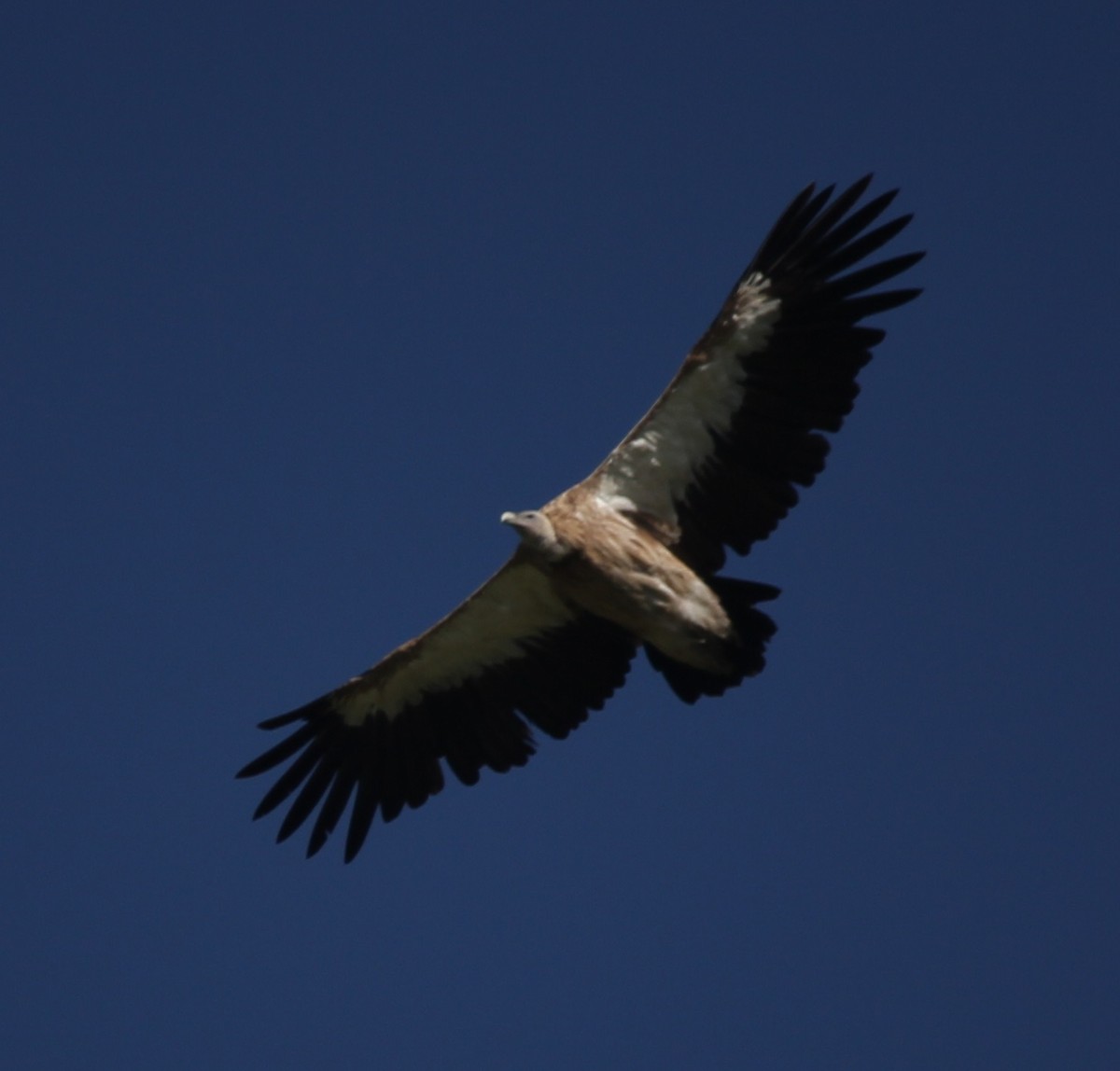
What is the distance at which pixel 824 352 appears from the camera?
11609mm

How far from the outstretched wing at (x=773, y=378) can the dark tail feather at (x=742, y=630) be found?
0.77ft

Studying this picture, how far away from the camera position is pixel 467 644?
13.0 m

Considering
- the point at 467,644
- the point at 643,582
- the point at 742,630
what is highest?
the point at 467,644

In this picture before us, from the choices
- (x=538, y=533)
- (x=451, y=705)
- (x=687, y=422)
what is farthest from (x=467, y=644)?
(x=687, y=422)

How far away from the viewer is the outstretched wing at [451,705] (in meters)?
12.8

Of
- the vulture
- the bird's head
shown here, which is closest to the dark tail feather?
the vulture

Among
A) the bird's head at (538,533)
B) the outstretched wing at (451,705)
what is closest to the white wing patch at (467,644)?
the outstretched wing at (451,705)

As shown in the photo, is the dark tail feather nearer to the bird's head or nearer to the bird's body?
the bird's body

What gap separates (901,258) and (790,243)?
70 cm

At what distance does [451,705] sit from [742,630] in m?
2.46

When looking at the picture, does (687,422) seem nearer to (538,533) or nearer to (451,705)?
(538,533)

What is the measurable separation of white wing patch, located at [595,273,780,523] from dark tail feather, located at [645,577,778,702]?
62cm

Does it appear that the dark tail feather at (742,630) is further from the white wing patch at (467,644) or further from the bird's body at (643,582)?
the white wing patch at (467,644)

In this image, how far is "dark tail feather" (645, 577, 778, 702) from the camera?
11.8 m
